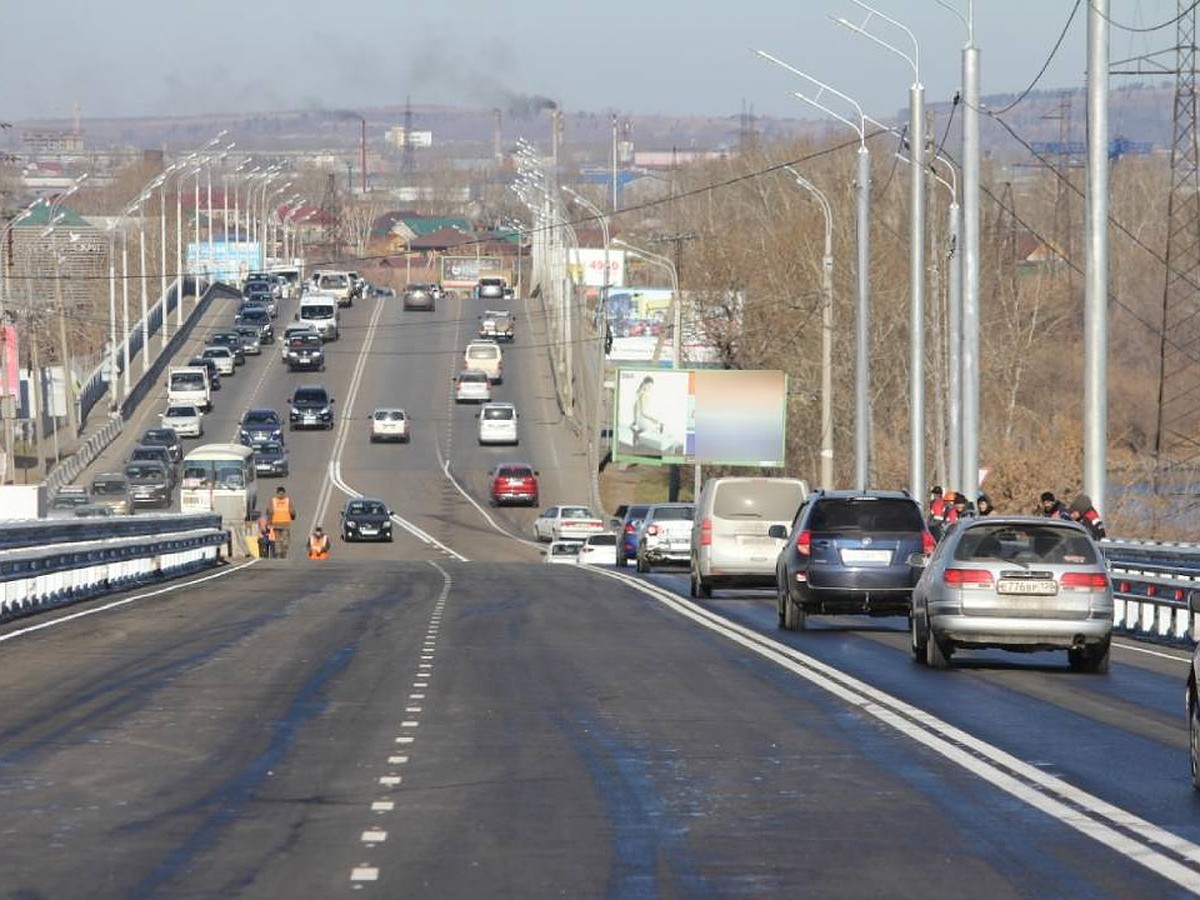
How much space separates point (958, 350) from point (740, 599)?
9.21 metres

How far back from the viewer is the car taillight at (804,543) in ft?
86.6

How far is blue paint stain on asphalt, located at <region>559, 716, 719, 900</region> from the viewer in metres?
9.30

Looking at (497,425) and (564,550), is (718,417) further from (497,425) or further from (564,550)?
(564,550)

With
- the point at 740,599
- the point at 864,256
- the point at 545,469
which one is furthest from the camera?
the point at 545,469

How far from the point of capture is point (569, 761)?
44.1 ft

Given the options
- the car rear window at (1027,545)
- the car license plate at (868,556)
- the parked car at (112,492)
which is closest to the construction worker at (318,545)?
the parked car at (112,492)

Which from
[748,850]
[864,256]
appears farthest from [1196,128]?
[748,850]

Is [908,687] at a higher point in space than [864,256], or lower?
lower

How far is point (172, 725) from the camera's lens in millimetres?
15258

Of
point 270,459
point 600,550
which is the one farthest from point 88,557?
point 270,459

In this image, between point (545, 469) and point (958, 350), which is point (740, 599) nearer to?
point (958, 350)

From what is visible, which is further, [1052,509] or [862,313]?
[862,313]

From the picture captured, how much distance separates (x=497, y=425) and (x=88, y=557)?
192 feet

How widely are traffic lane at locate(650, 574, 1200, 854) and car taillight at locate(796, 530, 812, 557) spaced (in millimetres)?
878
